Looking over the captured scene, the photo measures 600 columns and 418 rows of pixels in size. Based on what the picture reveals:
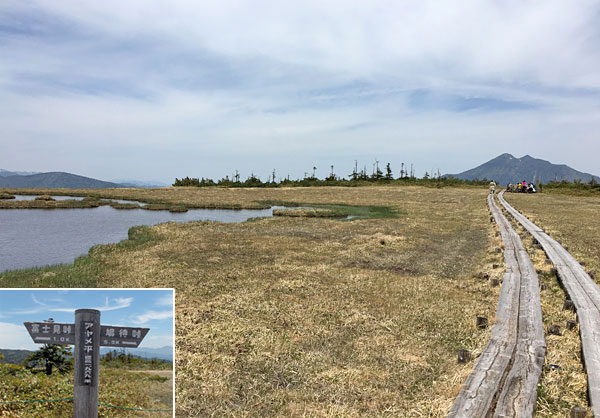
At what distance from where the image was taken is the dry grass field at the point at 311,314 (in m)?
6.91

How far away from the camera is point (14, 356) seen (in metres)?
4.20

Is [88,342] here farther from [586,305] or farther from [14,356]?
[586,305]

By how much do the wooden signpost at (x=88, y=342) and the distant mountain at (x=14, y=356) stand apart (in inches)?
13.1

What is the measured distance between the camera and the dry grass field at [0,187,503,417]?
6.91 m

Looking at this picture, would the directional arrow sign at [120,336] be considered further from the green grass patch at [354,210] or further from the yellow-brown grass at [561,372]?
the green grass patch at [354,210]

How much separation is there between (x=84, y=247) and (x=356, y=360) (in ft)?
72.9

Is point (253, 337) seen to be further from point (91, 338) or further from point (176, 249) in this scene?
point (176, 249)

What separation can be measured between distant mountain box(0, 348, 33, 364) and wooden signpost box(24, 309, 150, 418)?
33cm

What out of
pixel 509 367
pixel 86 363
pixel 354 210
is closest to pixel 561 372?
pixel 509 367

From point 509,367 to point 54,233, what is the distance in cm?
3241

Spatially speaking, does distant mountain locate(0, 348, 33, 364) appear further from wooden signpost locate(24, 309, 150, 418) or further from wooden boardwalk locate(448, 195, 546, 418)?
wooden boardwalk locate(448, 195, 546, 418)

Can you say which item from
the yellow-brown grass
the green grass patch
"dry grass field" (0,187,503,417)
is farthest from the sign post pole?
the green grass patch

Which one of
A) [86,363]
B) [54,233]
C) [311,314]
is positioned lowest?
[311,314]

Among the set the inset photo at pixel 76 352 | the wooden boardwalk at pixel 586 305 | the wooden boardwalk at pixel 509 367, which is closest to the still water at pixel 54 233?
the inset photo at pixel 76 352
